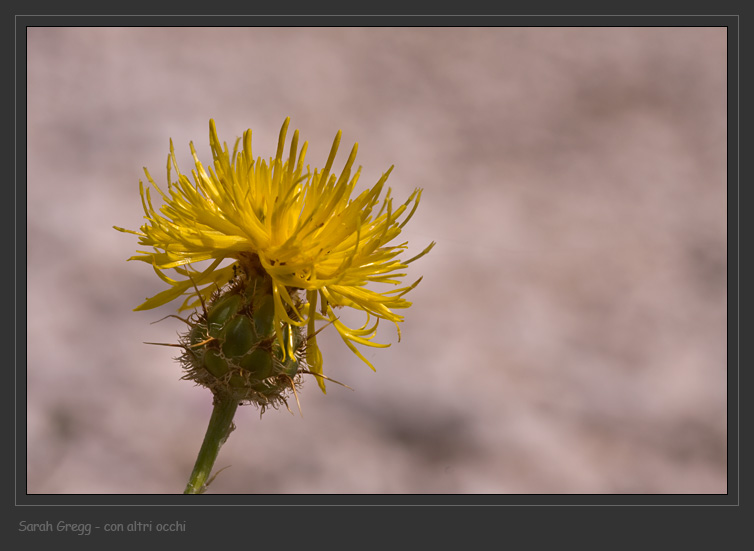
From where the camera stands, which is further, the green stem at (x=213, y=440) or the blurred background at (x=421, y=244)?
the blurred background at (x=421, y=244)

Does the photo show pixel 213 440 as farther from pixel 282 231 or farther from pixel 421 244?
pixel 421 244

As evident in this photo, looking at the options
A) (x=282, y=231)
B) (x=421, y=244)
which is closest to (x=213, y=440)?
(x=282, y=231)

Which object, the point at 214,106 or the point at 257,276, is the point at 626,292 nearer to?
the point at 214,106

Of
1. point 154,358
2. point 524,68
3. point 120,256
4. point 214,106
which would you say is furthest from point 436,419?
point 524,68

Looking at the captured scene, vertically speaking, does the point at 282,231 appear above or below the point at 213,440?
above

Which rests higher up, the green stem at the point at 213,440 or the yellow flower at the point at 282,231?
the yellow flower at the point at 282,231
